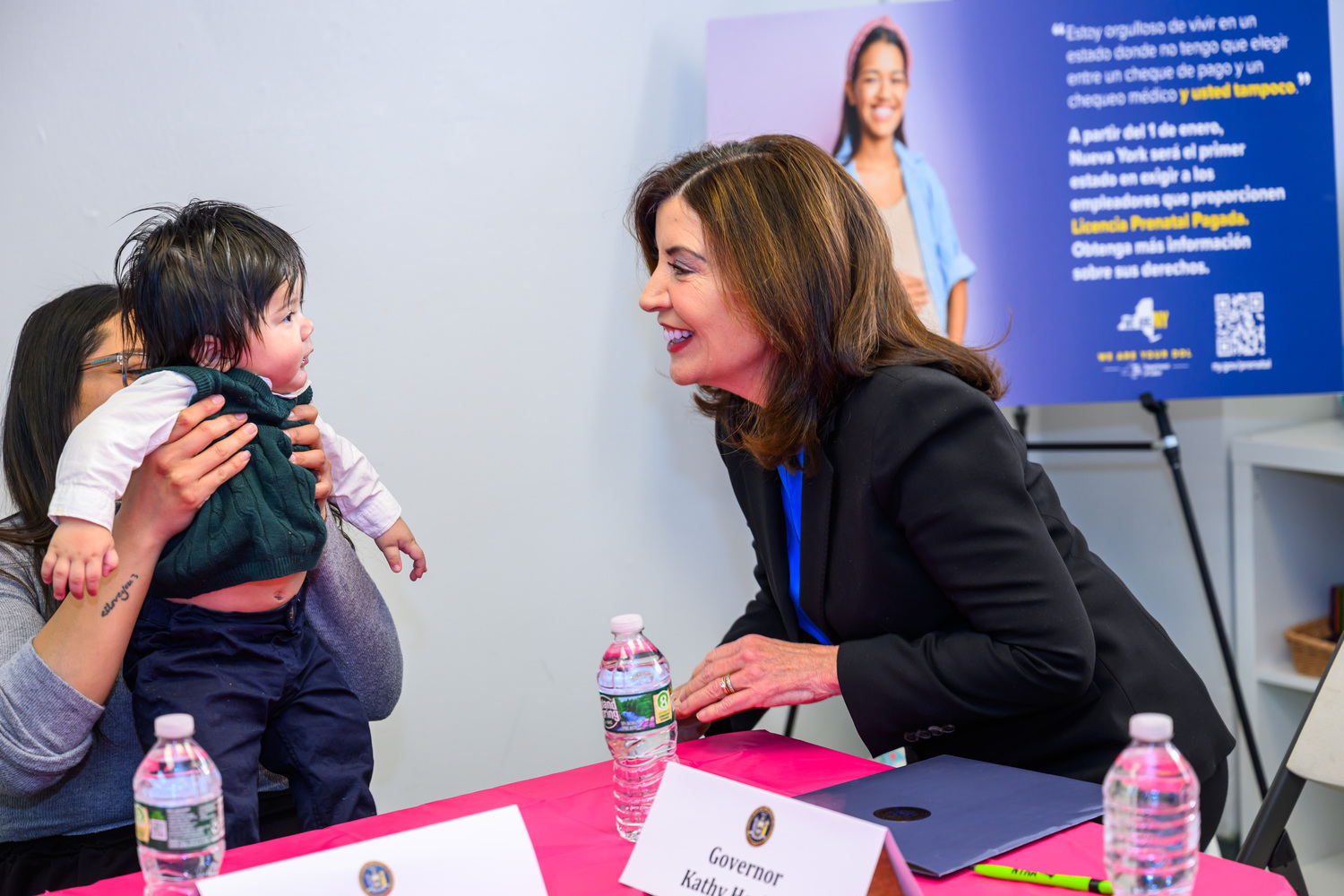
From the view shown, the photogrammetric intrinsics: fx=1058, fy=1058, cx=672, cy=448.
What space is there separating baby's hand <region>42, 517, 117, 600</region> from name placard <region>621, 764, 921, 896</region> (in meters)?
0.69

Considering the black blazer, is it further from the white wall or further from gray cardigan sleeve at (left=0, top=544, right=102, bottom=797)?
the white wall

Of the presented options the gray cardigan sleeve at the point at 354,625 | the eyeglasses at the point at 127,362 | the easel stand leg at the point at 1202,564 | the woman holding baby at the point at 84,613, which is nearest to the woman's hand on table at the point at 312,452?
the woman holding baby at the point at 84,613

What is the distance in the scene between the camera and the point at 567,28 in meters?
2.73

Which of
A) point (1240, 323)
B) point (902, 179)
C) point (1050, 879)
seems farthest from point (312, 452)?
point (1240, 323)

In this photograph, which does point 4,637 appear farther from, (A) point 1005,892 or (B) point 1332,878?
(B) point 1332,878

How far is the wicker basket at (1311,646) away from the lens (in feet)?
8.66

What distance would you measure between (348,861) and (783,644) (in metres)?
0.69

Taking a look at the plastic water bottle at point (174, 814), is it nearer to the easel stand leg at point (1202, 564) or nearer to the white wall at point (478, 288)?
the white wall at point (478, 288)

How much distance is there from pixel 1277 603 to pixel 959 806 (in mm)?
2185

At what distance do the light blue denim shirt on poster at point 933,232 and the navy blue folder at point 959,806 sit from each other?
160 centimetres

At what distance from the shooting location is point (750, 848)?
0.90 meters

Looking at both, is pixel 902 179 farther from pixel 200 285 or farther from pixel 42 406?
pixel 42 406

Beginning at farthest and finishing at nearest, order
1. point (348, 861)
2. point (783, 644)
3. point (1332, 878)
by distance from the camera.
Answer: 1. point (1332, 878)
2. point (783, 644)
3. point (348, 861)

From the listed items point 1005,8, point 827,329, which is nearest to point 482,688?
point 827,329
